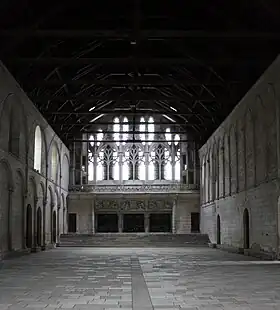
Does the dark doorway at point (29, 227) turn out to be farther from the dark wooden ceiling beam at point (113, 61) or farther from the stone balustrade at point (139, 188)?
the stone balustrade at point (139, 188)

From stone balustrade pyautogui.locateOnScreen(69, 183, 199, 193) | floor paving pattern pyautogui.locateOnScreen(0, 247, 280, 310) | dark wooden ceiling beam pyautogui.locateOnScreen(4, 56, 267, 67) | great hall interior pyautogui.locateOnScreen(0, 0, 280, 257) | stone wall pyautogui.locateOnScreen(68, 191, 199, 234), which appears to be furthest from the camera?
stone balustrade pyautogui.locateOnScreen(69, 183, 199, 193)

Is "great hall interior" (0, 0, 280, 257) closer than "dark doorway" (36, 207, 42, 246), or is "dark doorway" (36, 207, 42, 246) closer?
"great hall interior" (0, 0, 280, 257)

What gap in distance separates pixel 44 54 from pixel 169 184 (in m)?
21.5

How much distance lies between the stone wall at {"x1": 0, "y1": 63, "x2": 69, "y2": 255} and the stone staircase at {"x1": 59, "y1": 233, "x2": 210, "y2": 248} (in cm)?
159

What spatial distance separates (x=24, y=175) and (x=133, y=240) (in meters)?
12.8

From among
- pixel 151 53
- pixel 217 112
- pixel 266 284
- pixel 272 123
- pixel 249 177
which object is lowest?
pixel 266 284

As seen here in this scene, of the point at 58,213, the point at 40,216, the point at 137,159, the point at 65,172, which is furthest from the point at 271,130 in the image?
the point at 137,159

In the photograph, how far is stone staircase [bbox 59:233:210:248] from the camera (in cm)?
3538

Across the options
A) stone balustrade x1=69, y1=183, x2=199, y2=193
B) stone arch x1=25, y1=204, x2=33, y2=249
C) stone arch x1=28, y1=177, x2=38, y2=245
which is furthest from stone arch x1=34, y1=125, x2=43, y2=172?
stone balustrade x1=69, y1=183, x2=199, y2=193

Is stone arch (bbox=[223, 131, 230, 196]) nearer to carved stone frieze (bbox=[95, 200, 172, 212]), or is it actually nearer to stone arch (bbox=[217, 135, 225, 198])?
stone arch (bbox=[217, 135, 225, 198])

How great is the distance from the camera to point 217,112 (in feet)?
99.9

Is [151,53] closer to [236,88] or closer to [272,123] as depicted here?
[236,88]

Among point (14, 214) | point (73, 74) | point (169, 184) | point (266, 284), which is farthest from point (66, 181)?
point (266, 284)

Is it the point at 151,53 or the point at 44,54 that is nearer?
the point at 44,54
